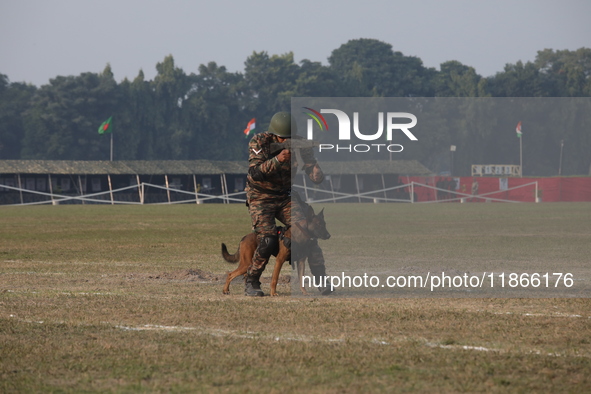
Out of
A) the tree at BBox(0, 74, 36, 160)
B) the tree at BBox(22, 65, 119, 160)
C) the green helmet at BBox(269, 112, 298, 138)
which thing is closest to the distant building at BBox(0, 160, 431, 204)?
the tree at BBox(22, 65, 119, 160)

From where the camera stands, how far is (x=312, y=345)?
732 centimetres

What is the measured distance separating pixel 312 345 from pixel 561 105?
737 centimetres

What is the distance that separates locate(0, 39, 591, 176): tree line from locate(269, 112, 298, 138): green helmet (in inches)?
2970

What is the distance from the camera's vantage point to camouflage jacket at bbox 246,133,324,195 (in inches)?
415

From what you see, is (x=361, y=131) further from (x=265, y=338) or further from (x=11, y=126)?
(x=11, y=126)

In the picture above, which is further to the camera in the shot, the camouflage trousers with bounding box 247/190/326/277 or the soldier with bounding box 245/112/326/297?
the camouflage trousers with bounding box 247/190/326/277

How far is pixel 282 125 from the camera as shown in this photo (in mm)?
10562

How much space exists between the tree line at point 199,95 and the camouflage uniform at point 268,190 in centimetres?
7520

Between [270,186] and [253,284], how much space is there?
1260 millimetres

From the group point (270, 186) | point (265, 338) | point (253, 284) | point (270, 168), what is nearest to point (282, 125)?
point (270, 168)

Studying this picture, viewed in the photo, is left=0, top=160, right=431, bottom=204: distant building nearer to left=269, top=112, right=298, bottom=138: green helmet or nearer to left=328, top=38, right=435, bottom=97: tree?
left=328, top=38, right=435, bottom=97: tree

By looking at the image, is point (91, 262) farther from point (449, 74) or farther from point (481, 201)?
point (449, 74)

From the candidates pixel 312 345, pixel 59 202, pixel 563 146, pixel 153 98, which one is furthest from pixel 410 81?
pixel 312 345

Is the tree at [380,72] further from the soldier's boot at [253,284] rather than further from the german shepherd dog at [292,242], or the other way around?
the soldier's boot at [253,284]
